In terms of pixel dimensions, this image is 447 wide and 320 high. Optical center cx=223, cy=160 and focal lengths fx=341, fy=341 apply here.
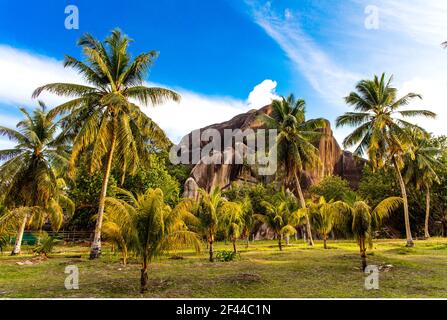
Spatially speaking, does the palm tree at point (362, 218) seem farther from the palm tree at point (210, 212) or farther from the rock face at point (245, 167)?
the rock face at point (245, 167)

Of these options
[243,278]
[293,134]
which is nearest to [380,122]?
[293,134]

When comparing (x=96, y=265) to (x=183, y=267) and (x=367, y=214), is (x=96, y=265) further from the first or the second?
(x=367, y=214)

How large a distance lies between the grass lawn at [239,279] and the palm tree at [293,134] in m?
13.1

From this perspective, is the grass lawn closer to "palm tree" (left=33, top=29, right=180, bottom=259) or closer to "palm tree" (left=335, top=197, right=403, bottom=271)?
"palm tree" (left=335, top=197, right=403, bottom=271)

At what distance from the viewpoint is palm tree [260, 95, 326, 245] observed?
28.9 metres

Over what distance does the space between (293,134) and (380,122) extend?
766 cm

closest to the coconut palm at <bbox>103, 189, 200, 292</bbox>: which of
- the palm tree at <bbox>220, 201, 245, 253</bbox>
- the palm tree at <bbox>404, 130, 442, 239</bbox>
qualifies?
the palm tree at <bbox>220, 201, 245, 253</bbox>

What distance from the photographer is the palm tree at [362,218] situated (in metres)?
13.3

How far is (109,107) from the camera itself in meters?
19.3

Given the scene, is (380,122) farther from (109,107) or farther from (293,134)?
(109,107)

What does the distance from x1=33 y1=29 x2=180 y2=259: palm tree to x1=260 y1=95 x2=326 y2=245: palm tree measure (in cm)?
1212
